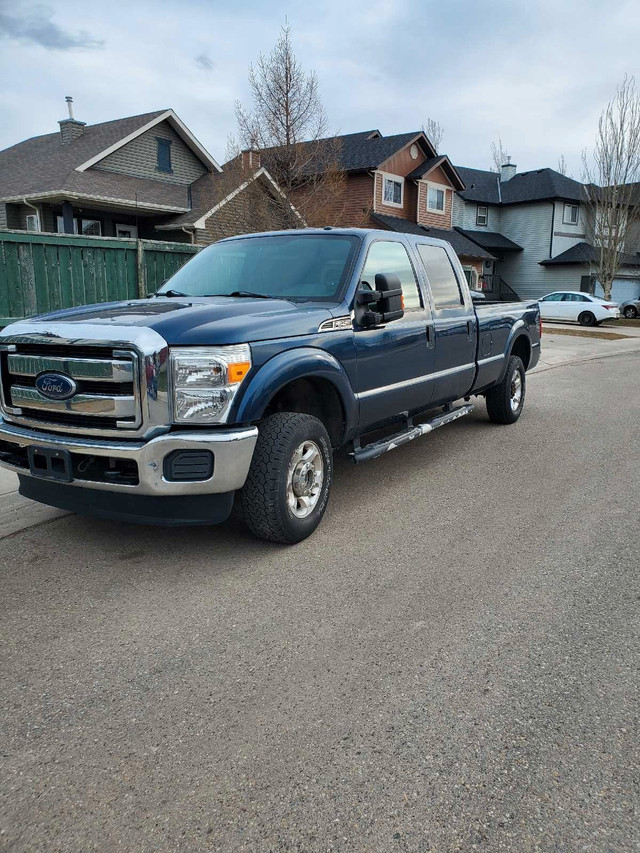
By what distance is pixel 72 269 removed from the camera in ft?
30.9

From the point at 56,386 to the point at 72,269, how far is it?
236 inches

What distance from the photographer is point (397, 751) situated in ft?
8.29

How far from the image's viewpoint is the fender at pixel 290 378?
3990 millimetres

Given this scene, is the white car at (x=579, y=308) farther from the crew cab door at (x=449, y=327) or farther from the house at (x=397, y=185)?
the crew cab door at (x=449, y=327)

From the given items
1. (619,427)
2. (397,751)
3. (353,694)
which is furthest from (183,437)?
(619,427)

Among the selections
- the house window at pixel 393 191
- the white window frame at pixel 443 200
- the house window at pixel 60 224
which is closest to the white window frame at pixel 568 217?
the white window frame at pixel 443 200

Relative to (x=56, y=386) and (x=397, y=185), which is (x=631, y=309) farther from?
(x=56, y=386)

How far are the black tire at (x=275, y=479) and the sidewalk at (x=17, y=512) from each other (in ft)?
5.60

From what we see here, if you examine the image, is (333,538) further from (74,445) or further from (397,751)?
(397,751)

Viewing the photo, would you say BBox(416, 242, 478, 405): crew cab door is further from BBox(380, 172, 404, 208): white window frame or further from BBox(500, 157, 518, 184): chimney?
BBox(500, 157, 518, 184): chimney

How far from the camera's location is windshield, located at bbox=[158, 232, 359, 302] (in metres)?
5.14

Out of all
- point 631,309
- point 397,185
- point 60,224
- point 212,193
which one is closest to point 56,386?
point 60,224

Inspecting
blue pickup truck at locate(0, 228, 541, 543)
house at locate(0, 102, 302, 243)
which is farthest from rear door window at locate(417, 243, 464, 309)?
house at locate(0, 102, 302, 243)

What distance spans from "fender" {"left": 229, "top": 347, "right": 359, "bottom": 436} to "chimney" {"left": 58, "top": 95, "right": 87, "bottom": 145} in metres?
24.4
